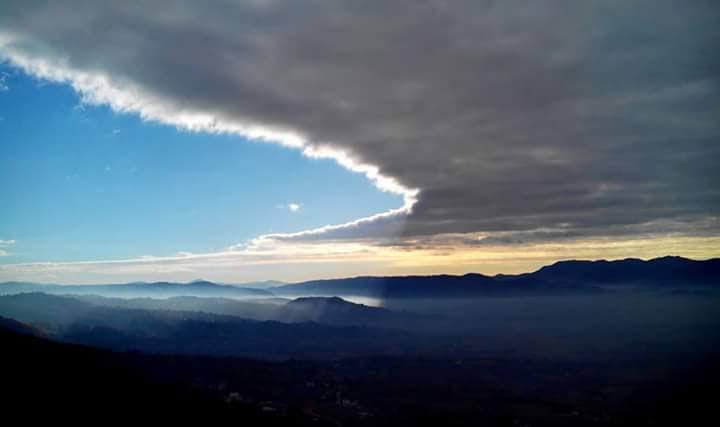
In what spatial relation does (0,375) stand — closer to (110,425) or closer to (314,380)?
(110,425)

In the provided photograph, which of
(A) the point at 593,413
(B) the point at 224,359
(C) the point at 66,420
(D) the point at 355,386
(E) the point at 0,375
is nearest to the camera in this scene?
(C) the point at 66,420

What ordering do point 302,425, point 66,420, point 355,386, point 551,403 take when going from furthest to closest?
point 355,386 < point 551,403 < point 302,425 < point 66,420

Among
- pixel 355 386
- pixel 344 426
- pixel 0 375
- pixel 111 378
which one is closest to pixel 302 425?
pixel 344 426

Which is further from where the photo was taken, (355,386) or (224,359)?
Answer: (224,359)

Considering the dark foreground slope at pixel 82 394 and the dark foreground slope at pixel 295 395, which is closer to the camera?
the dark foreground slope at pixel 82 394

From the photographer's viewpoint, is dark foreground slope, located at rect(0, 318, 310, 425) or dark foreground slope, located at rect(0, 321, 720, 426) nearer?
dark foreground slope, located at rect(0, 318, 310, 425)

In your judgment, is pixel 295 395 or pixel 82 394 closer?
pixel 82 394

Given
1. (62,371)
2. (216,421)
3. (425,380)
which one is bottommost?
(425,380)

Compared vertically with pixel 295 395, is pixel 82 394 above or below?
above
